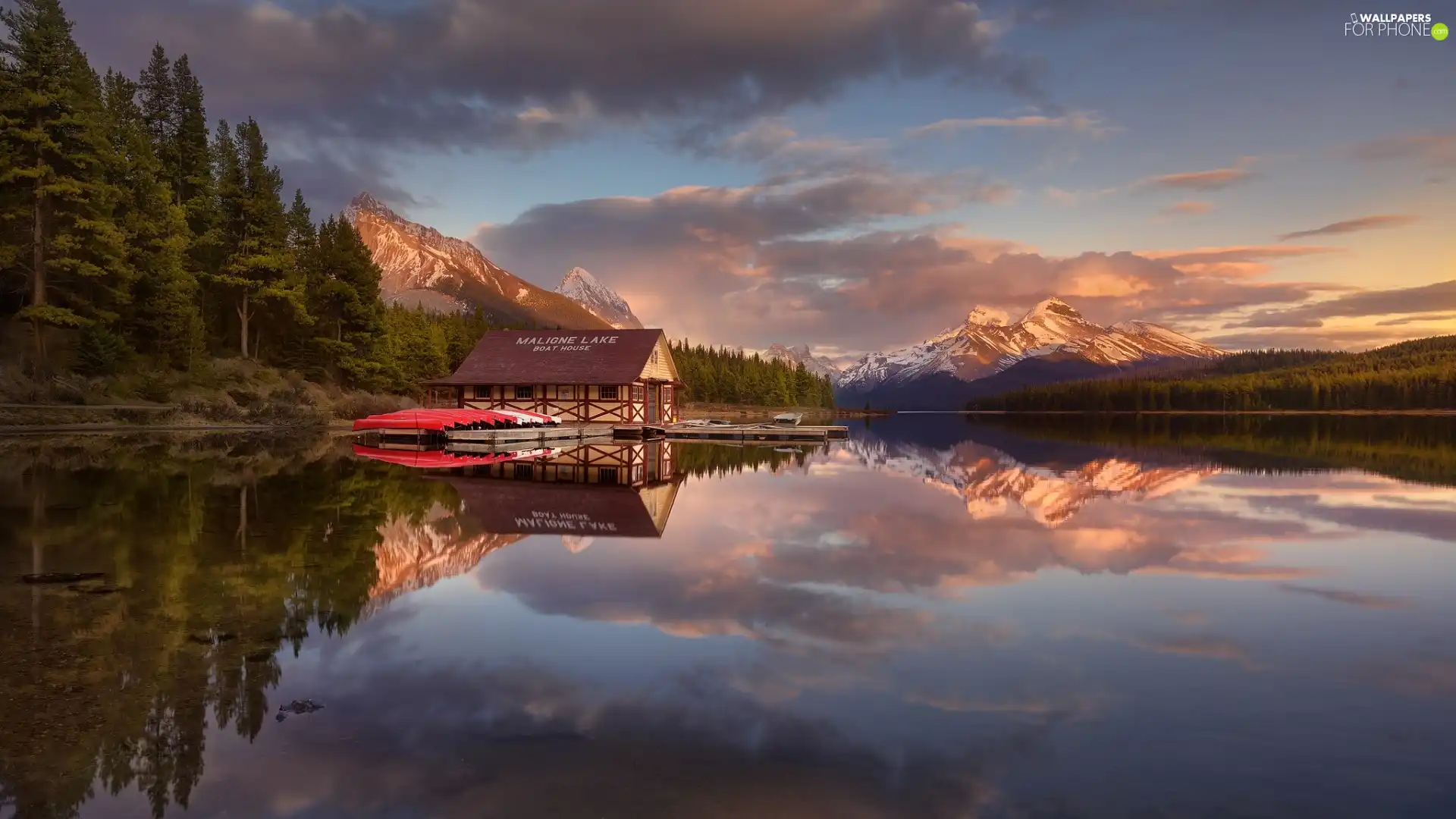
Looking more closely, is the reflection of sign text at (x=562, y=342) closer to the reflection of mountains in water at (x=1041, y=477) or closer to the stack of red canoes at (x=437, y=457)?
the stack of red canoes at (x=437, y=457)

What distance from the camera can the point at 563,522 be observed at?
16844mm

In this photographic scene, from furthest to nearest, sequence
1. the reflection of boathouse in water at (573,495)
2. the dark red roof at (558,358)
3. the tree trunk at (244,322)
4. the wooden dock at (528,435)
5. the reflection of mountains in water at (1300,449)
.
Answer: the dark red roof at (558,358) → the tree trunk at (244,322) → the wooden dock at (528,435) → the reflection of mountains in water at (1300,449) → the reflection of boathouse in water at (573,495)

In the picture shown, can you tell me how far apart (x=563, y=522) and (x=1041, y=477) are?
60.8 feet

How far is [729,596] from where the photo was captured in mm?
10781

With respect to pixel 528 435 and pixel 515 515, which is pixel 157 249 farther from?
pixel 515 515

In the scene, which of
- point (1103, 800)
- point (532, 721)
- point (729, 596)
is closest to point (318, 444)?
point (729, 596)

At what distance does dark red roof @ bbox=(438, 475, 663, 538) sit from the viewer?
52.6 ft

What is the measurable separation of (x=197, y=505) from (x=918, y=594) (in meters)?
15.2

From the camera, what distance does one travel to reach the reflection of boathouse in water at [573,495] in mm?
16438

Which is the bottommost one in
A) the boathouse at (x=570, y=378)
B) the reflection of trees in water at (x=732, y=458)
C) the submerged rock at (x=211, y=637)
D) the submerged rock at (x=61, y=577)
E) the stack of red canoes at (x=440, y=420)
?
the submerged rock at (x=211, y=637)

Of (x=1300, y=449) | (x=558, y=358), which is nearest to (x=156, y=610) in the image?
(x=558, y=358)

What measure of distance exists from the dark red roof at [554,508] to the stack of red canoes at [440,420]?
15.6 m

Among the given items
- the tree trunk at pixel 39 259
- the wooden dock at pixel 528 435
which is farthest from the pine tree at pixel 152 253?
the wooden dock at pixel 528 435

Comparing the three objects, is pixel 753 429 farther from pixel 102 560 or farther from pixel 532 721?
pixel 532 721
